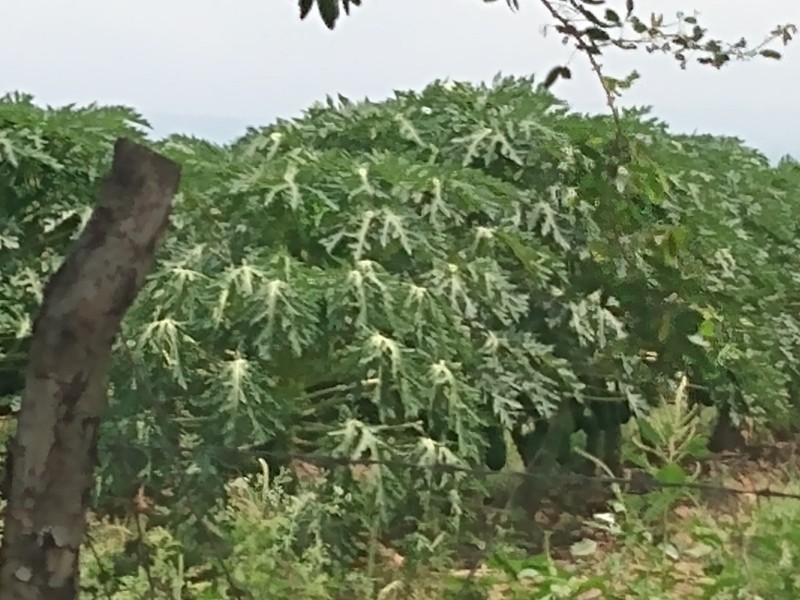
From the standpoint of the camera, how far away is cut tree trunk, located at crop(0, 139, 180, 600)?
1276mm

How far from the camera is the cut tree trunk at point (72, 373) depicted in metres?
1.28

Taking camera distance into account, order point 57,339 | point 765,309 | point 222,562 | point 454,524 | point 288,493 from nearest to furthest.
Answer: point 57,339 → point 222,562 → point 454,524 → point 288,493 → point 765,309

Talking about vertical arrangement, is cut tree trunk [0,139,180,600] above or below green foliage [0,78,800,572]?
below

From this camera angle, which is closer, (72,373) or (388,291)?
(72,373)

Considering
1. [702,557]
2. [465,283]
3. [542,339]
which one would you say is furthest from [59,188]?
[702,557]

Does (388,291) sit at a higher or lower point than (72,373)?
higher

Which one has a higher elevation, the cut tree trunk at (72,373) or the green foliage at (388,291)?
the green foliage at (388,291)

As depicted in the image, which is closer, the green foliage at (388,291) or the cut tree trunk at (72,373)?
the cut tree trunk at (72,373)

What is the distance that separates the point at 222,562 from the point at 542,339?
4.37ft

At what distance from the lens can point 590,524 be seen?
2814 millimetres

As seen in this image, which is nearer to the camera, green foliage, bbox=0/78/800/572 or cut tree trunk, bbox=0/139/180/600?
cut tree trunk, bbox=0/139/180/600

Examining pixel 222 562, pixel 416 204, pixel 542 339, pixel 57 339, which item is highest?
pixel 416 204

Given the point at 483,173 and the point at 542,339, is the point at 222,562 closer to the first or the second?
the point at 542,339

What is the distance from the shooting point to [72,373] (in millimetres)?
1287
